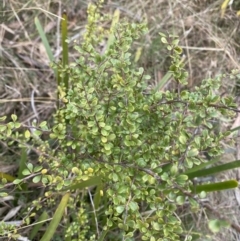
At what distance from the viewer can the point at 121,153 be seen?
1.01m

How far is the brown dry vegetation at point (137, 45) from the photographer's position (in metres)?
1.50

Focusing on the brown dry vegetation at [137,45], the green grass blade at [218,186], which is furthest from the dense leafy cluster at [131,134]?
the brown dry vegetation at [137,45]

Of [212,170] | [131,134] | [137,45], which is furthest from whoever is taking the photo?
[137,45]

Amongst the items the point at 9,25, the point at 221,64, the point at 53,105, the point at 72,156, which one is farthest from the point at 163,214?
the point at 9,25

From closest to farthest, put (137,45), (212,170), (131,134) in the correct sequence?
(131,134), (212,170), (137,45)

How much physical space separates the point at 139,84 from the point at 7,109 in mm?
608

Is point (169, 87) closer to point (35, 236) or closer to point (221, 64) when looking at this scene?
point (221, 64)

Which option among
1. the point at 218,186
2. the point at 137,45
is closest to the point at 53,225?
the point at 218,186

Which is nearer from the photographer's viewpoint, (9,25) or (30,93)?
(30,93)

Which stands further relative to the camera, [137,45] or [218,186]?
[137,45]

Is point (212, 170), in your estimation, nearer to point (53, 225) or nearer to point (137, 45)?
point (53, 225)

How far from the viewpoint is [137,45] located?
1668mm

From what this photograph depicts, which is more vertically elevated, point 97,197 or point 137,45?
point 137,45

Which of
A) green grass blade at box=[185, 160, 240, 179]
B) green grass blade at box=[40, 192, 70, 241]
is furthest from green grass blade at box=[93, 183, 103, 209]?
green grass blade at box=[185, 160, 240, 179]
